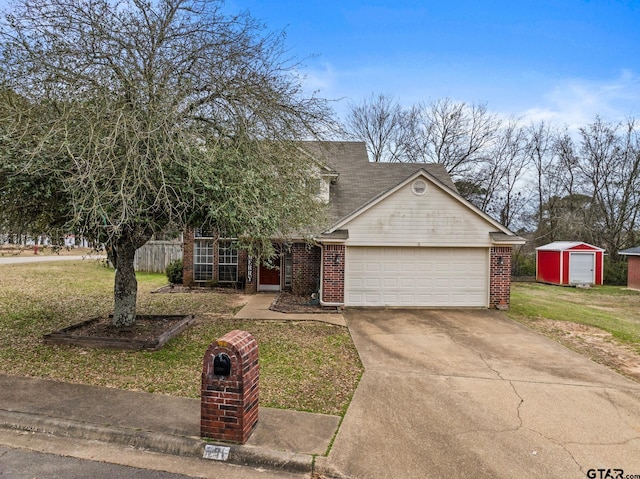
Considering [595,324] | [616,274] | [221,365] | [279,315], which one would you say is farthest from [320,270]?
[616,274]

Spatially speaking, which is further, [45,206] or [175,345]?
[175,345]

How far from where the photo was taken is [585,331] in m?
10.0

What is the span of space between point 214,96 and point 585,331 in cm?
1059

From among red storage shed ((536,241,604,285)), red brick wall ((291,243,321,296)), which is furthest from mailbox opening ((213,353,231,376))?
red storage shed ((536,241,604,285))

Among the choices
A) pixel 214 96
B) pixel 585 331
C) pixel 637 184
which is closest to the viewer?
pixel 214 96

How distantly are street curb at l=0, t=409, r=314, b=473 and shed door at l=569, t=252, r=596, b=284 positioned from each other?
23.2 m

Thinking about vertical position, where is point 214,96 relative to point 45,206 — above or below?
above

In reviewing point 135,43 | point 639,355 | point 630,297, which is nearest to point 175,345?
point 135,43

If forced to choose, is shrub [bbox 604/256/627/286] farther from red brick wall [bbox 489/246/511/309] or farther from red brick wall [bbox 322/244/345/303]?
red brick wall [bbox 322/244/345/303]

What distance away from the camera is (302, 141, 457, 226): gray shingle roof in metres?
15.2

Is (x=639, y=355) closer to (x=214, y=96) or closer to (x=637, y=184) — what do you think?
(x=214, y=96)

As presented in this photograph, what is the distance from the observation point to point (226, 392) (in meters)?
4.05

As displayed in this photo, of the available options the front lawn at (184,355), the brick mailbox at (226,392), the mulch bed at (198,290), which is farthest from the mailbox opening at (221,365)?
the mulch bed at (198,290)

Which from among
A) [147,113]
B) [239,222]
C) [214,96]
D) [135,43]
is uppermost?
[135,43]
